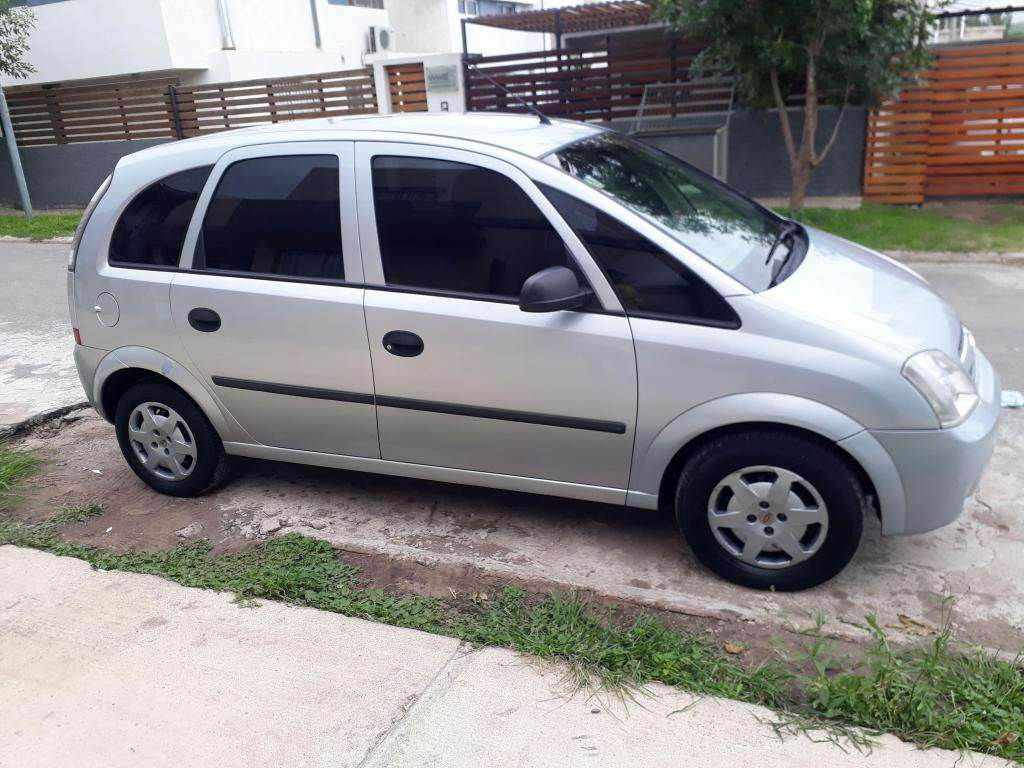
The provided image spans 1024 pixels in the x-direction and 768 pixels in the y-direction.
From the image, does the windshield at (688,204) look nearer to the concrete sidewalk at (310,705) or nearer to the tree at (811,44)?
the concrete sidewalk at (310,705)

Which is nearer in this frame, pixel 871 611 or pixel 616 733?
pixel 616 733

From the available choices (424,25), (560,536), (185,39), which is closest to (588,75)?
(185,39)

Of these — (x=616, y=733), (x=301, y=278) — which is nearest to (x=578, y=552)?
(x=616, y=733)

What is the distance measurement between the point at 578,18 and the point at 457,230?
1406cm

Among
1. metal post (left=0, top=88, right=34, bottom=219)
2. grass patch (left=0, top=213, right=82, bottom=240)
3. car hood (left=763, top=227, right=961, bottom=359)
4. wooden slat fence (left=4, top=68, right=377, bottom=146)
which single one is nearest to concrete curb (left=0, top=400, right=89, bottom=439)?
car hood (left=763, top=227, right=961, bottom=359)

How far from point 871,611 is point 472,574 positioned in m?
1.54

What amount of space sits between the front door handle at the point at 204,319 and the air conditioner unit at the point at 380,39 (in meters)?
18.3

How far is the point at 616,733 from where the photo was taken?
8.79 ft

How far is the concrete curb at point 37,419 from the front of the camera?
5.27 metres

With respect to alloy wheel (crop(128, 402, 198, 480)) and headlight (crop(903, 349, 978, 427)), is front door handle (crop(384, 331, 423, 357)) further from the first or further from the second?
headlight (crop(903, 349, 978, 427))

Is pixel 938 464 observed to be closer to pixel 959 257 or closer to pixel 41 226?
pixel 959 257

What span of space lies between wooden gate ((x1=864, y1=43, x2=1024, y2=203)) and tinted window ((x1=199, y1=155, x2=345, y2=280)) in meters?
8.99

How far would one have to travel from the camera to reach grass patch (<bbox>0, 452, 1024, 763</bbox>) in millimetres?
2645

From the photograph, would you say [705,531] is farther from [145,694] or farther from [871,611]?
[145,694]
